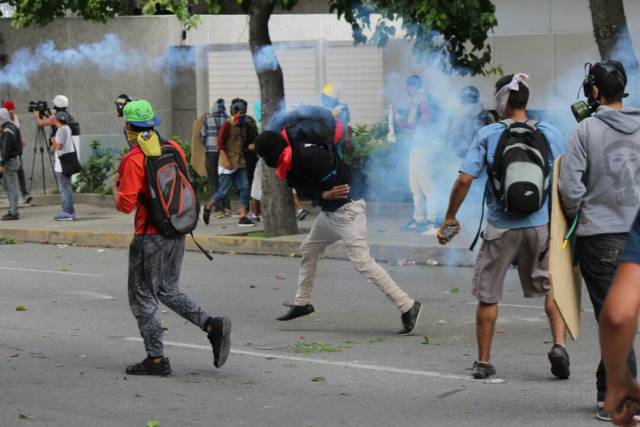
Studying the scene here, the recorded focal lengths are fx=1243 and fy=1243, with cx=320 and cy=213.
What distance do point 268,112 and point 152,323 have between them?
7.14 m

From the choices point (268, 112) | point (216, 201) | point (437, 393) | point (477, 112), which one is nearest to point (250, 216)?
point (216, 201)

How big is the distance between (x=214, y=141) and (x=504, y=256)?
1038 centimetres

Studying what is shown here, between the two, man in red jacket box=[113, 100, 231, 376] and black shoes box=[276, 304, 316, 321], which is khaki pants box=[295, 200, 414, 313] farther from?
man in red jacket box=[113, 100, 231, 376]

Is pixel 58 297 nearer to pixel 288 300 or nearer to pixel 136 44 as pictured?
pixel 288 300

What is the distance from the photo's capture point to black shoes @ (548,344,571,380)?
713 cm

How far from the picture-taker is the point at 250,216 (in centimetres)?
1648

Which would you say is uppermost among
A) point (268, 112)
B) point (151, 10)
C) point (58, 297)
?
point (151, 10)

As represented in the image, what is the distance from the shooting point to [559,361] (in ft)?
23.4

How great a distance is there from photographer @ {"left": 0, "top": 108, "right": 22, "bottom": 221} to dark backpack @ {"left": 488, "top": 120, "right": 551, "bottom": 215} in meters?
11.8

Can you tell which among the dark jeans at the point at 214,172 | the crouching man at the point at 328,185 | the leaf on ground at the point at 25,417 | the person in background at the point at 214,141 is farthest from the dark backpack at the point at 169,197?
the dark jeans at the point at 214,172

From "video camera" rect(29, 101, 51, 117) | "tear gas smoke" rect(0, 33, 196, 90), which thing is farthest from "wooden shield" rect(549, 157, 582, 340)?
"tear gas smoke" rect(0, 33, 196, 90)

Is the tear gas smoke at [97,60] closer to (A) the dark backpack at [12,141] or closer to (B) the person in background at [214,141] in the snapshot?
(A) the dark backpack at [12,141]

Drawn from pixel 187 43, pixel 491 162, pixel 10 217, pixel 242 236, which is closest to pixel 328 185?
pixel 491 162

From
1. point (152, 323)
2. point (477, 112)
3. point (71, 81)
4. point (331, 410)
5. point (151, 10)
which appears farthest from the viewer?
point (151, 10)
